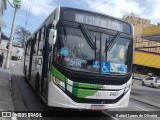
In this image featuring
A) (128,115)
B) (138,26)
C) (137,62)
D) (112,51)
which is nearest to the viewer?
(112,51)

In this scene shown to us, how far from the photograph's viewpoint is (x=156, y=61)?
5341cm

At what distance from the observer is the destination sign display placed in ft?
31.7

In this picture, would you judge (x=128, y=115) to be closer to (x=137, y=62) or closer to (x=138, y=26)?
(x=137, y=62)

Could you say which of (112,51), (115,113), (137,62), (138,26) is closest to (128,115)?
(115,113)

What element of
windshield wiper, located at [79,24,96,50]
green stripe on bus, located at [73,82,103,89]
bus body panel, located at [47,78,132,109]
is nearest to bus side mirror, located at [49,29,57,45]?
windshield wiper, located at [79,24,96,50]

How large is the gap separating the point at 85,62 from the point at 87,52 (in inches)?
12.7

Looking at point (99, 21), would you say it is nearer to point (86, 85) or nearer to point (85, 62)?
point (85, 62)

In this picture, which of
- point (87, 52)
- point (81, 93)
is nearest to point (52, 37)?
point (87, 52)

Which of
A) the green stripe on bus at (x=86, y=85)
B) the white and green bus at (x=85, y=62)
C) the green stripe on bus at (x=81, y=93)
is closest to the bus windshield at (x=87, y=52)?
the white and green bus at (x=85, y=62)

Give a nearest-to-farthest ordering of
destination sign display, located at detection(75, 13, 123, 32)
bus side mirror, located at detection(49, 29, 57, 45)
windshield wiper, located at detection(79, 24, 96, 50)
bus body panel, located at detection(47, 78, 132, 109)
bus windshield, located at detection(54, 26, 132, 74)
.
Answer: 1. bus side mirror, located at detection(49, 29, 57, 45)
2. bus body panel, located at detection(47, 78, 132, 109)
3. bus windshield, located at detection(54, 26, 132, 74)
4. windshield wiper, located at detection(79, 24, 96, 50)
5. destination sign display, located at detection(75, 13, 123, 32)

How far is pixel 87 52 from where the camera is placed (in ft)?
30.9

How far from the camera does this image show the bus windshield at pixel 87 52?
9219mm

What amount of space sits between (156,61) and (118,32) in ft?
148

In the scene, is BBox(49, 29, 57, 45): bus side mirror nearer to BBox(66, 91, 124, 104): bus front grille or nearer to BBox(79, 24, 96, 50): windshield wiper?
BBox(79, 24, 96, 50): windshield wiper
